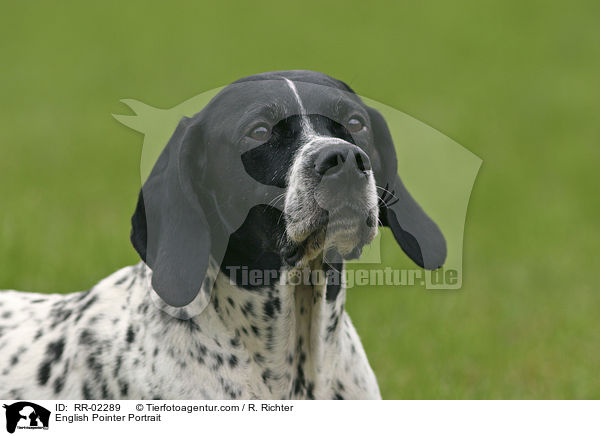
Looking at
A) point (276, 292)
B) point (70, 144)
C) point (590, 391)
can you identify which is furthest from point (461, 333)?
point (70, 144)

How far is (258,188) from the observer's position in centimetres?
351

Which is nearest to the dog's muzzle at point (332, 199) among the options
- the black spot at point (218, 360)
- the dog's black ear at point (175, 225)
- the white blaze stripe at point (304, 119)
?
the white blaze stripe at point (304, 119)

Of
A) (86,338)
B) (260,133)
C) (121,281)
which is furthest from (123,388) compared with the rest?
(260,133)

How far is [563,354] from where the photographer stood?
588 centimetres

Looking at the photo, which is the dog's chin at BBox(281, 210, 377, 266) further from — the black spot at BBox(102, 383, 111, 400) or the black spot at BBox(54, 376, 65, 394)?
the black spot at BBox(54, 376, 65, 394)

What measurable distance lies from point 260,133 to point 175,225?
0.50 metres

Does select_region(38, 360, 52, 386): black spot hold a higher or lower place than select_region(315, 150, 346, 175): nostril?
lower

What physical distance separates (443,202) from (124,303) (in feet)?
5.75

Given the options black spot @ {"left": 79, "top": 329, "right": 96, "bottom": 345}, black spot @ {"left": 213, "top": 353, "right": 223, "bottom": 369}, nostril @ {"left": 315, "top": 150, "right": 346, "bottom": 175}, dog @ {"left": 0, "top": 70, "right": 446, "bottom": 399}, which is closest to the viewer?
nostril @ {"left": 315, "top": 150, "right": 346, "bottom": 175}

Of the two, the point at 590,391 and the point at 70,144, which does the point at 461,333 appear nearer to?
the point at 590,391

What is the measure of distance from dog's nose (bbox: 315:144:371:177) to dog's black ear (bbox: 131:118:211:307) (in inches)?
24.5

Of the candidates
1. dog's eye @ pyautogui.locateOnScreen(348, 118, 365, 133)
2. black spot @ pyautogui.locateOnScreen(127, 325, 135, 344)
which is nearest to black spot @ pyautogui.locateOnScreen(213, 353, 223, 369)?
black spot @ pyautogui.locateOnScreen(127, 325, 135, 344)

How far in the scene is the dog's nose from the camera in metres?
3.22

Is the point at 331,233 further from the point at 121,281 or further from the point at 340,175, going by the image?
the point at 121,281
